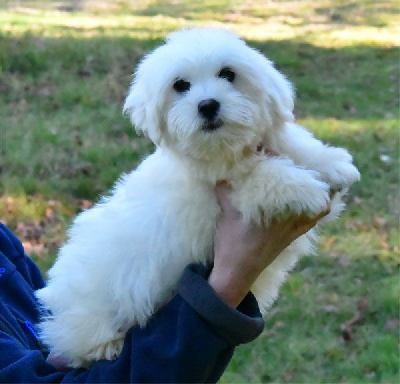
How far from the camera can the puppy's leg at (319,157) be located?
7.88 ft

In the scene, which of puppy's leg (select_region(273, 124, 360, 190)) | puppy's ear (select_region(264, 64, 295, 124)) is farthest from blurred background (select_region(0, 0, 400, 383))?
puppy's ear (select_region(264, 64, 295, 124))

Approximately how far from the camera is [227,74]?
7.83 feet

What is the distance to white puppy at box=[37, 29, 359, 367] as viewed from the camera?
231 centimetres

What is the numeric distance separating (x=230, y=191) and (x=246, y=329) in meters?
0.50

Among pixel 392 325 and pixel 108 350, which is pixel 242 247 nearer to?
pixel 108 350

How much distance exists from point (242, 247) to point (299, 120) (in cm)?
555

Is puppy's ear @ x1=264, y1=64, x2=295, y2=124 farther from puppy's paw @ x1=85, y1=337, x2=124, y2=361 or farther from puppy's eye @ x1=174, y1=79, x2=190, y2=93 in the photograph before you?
puppy's paw @ x1=85, y1=337, x2=124, y2=361

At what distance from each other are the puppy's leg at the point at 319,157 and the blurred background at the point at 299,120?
212cm

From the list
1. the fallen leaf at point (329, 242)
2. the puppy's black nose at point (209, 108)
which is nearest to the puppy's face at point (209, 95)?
the puppy's black nose at point (209, 108)

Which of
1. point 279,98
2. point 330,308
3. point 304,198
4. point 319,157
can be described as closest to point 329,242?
point 330,308

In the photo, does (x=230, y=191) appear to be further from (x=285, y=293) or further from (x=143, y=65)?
(x=285, y=293)

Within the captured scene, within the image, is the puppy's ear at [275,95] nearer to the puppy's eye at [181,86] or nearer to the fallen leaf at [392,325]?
the puppy's eye at [181,86]

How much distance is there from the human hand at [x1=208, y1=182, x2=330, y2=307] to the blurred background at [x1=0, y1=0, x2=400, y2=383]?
218cm

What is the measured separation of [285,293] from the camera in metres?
5.07
